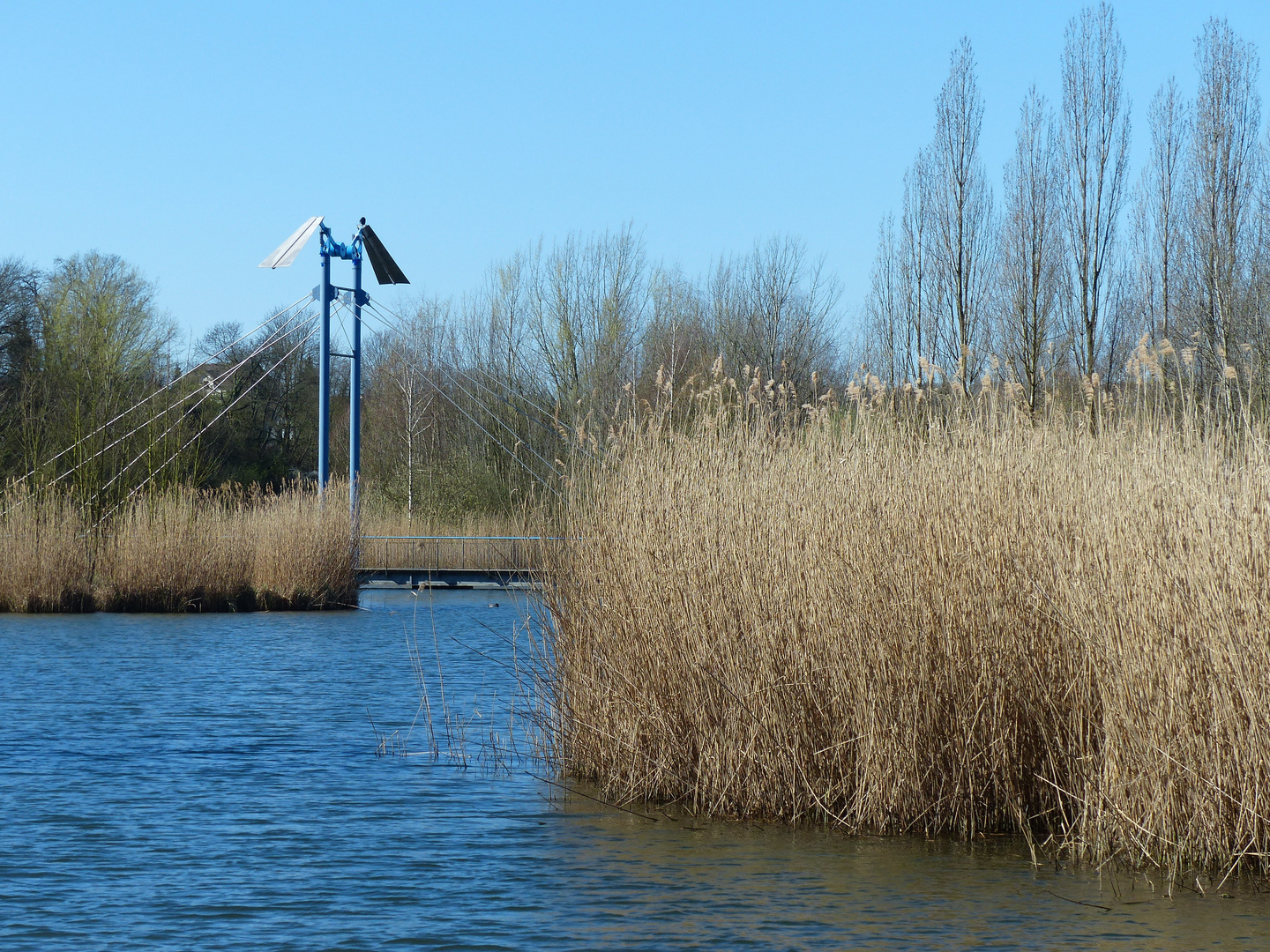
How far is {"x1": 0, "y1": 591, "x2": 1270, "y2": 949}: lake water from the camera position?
15.0ft

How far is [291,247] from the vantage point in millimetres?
23281

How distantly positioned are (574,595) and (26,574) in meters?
13.5

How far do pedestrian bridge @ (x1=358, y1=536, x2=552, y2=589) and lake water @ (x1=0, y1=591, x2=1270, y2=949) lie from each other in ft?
47.7

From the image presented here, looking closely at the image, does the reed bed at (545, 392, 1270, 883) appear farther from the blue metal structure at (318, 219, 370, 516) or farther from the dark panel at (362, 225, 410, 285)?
the dark panel at (362, 225, 410, 285)

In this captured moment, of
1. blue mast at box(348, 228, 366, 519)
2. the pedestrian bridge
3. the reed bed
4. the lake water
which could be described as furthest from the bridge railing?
the reed bed

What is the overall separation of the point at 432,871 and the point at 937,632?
7.52 feet

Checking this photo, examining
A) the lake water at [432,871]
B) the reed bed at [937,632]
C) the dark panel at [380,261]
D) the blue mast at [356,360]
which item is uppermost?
the dark panel at [380,261]

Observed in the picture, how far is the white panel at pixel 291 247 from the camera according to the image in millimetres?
23094

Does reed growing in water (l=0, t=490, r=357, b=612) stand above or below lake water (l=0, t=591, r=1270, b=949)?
above

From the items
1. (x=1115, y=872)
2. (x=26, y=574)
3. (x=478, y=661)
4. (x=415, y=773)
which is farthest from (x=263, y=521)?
(x=1115, y=872)

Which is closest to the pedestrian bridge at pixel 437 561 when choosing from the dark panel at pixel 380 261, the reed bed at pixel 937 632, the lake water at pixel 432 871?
the dark panel at pixel 380 261

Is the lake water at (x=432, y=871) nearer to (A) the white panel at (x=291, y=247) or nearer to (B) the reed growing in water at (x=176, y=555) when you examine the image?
(B) the reed growing in water at (x=176, y=555)

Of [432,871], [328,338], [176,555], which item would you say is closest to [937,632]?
[432,871]

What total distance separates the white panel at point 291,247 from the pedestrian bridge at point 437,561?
16.0 feet
